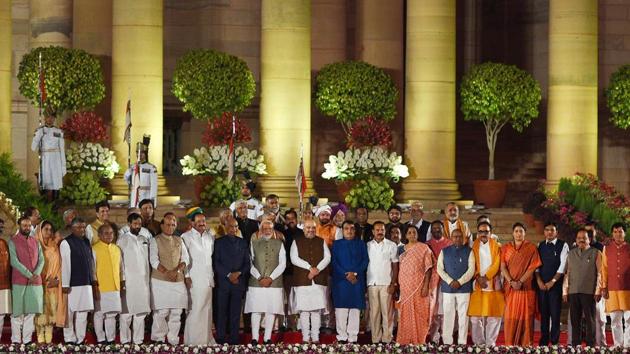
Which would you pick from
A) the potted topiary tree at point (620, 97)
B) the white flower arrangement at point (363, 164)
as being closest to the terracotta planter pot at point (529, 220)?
the white flower arrangement at point (363, 164)

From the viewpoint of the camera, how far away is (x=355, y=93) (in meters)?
49.9

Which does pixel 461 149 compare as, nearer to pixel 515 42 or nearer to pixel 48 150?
pixel 515 42

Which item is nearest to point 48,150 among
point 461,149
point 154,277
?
point 154,277

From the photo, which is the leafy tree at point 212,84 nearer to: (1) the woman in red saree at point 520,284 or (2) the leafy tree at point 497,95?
(2) the leafy tree at point 497,95

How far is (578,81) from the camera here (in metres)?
49.8

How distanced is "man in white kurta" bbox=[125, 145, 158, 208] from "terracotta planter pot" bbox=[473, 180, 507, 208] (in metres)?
8.46

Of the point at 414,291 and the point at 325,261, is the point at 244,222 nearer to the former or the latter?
the point at 325,261

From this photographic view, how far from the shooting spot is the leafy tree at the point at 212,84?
4903 cm

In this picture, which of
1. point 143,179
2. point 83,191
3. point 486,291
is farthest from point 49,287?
point 83,191

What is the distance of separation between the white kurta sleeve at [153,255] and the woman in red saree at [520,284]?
5.82 m

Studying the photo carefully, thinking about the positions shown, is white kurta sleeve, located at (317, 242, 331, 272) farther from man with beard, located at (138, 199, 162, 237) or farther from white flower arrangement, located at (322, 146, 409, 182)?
white flower arrangement, located at (322, 146, 409, 182)

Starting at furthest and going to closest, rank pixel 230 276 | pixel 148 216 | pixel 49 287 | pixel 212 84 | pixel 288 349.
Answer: pixel 212 84 < pixel 148 216 < pixel 230 276 < pixel 49 287 < pixel 288 349

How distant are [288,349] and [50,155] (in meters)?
13.4

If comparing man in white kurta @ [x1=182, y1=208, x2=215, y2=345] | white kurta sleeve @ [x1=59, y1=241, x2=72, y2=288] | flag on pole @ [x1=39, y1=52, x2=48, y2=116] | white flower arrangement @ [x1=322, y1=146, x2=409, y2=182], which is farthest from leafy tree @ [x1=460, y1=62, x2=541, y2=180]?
white kurta sleeve @ [x1=59, y1=241, x2=72, y2=288]
